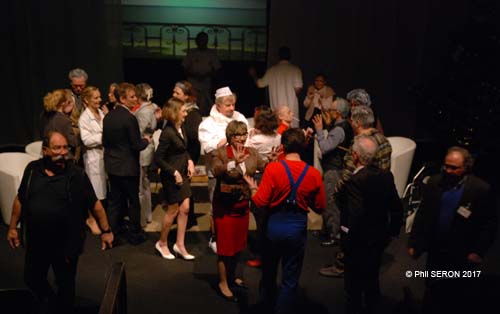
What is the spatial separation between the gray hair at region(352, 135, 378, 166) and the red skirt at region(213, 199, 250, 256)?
3.04 ft

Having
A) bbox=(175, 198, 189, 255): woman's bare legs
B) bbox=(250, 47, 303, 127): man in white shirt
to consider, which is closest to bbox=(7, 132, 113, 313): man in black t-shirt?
bbox=(175, 198, 189, 255): woman's bare legs

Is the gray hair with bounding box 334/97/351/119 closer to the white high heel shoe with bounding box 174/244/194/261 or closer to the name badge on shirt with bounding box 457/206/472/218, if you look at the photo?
the name badge on shirt with bounding box 457/206/472/218

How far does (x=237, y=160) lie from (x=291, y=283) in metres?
0.89

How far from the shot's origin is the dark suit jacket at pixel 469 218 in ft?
11.6

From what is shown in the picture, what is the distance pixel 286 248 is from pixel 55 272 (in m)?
1.45

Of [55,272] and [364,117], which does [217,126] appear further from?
[55,272]

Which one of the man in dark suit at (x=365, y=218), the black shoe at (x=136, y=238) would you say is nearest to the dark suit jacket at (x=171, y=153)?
the black shoe at (x=136, y=238)

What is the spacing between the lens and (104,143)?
16.3 ft

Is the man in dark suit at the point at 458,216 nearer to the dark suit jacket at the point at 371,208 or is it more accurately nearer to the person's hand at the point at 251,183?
the dark suit jacket at the point at 371,208

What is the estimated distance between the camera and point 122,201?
5266 mm

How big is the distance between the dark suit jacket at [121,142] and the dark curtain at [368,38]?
4.21 metres

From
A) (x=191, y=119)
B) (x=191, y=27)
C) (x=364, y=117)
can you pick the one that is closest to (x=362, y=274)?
(x=364, y=117)

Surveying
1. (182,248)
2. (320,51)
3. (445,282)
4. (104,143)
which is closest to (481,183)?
(445,282)

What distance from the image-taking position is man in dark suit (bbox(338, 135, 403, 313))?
3.67 metres
